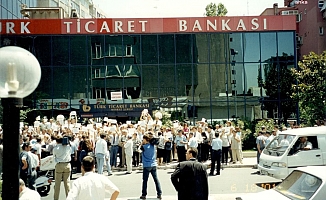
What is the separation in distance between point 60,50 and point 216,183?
1983 centimetres

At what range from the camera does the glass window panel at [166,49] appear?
96.1ft

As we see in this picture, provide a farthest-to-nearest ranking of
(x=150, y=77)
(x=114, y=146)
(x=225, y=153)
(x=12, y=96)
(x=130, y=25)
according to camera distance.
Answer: (x=150, y=77), (x=130, y=25), (x=225, y=153), (x=114, y=146), (x=12, y=96)

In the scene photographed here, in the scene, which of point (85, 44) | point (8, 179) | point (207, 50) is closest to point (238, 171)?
point (8, 179)

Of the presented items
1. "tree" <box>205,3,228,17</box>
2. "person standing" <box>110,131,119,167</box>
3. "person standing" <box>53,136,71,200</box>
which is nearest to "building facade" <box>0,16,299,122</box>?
"person standing" <box>110,131,119,167</box>

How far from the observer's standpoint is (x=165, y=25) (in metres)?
29.0

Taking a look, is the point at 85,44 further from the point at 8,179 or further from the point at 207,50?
the point at 8,179

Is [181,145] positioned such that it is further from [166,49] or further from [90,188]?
[166,49]

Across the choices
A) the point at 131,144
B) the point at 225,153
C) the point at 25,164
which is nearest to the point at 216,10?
the point at 225,153

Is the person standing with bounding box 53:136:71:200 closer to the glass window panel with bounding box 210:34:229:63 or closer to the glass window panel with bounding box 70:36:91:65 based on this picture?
the glass window panel with bounding box 70:36:91:65

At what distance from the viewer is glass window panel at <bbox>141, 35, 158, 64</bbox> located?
29.3m

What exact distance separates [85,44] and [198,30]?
27.1 feet

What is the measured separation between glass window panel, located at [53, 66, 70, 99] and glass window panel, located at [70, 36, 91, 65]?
3.52ft

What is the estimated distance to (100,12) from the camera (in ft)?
274

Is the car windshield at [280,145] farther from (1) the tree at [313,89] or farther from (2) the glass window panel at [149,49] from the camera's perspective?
(2) the glass window panel at [149,49]
